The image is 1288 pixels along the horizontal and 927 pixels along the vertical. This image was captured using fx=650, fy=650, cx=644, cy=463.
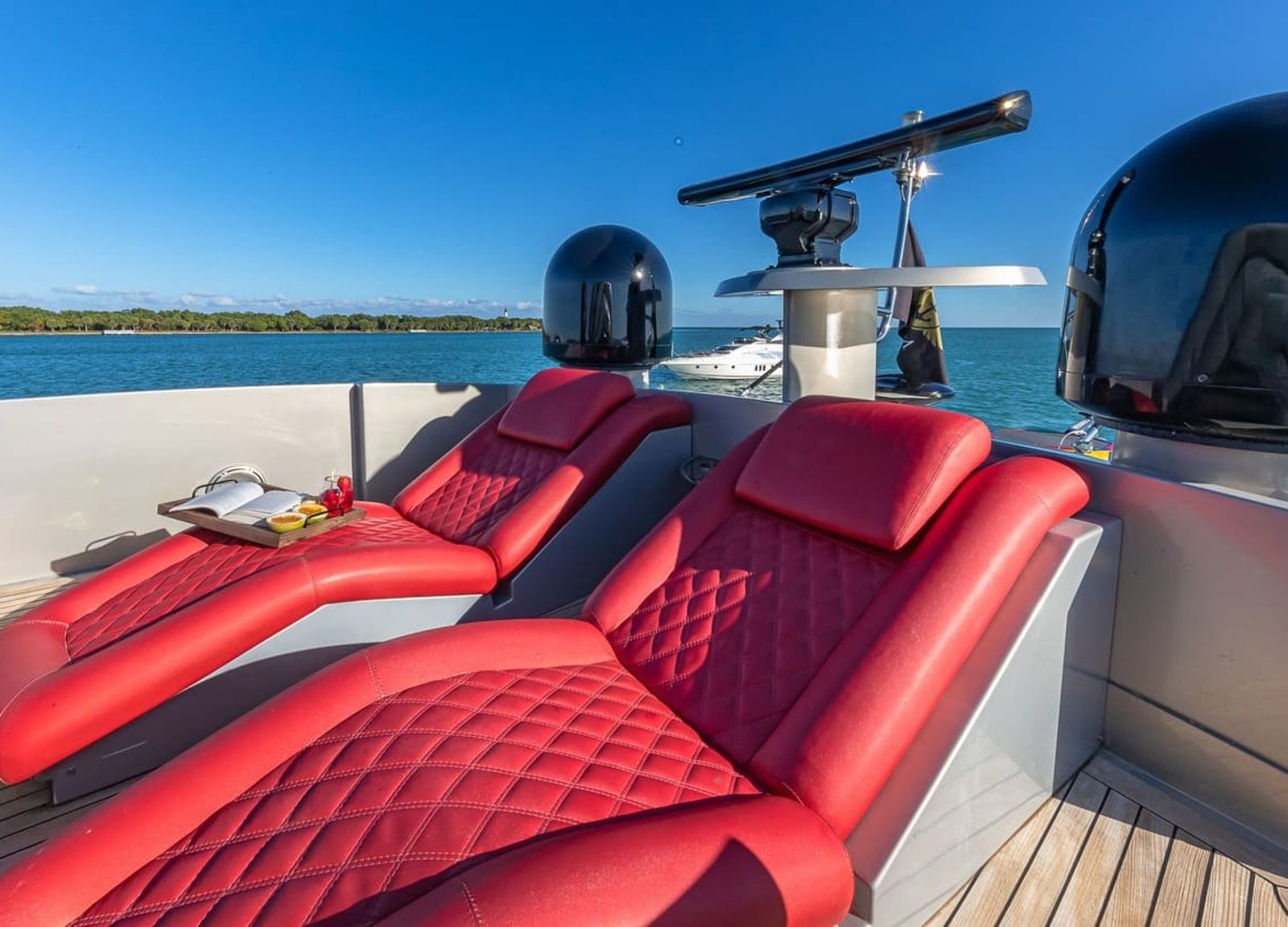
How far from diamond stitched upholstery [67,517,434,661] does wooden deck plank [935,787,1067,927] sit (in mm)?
1817

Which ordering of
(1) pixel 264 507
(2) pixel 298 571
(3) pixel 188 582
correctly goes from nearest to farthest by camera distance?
(2) pixel 298 571 → (3) pixel 188 582 → (1) pixel 264 507

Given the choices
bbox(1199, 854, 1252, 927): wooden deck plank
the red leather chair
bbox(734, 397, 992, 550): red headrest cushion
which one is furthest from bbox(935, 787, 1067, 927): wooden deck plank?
bbox(734, 397, 992, 550): red headrest cushion

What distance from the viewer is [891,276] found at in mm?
2092

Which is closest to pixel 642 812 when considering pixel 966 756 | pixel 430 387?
pixel 966 756

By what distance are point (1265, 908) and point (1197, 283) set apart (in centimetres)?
112

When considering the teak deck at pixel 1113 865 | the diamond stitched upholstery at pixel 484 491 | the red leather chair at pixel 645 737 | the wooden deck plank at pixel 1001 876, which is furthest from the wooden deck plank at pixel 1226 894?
the diamond stitched upholstery at pixel 484 491

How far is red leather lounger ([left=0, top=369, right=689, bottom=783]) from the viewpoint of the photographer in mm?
1456

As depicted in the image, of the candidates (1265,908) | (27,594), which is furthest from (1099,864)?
(27,594)

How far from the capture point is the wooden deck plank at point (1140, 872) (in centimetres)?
114

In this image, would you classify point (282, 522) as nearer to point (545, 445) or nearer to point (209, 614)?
point (209, 614)

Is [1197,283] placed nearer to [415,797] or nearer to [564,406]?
[415,797]

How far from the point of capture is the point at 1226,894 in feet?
3.82

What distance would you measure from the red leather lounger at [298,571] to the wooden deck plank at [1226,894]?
183 cm

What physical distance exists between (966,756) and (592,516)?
1523mm
